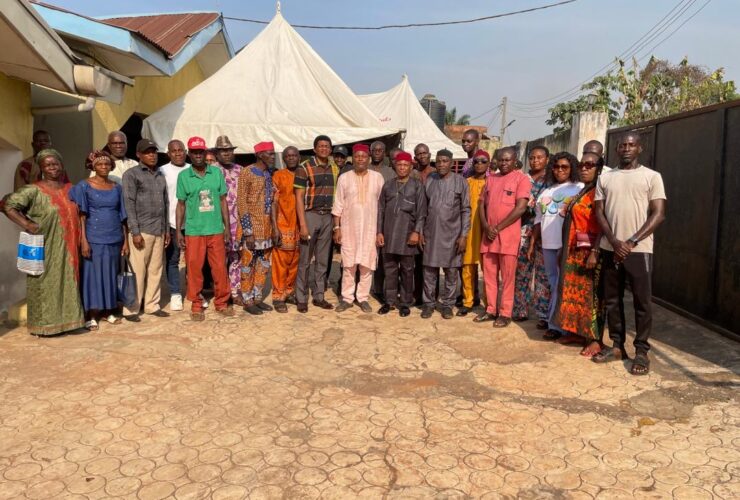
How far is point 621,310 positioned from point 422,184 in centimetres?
219

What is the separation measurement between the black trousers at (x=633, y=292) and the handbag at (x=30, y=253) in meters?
4.58

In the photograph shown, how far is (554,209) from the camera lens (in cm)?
475

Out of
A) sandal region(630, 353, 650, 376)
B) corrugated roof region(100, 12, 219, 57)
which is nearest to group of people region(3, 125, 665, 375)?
sandal region(630, 353, 650, 376)

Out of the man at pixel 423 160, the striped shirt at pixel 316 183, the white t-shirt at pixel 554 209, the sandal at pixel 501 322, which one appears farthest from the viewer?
the man at pixel 423 160

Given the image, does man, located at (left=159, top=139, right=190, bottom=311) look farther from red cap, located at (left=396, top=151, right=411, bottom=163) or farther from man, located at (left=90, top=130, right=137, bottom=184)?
red cap, located at (left=396, top=151, right=411, bottom=163)

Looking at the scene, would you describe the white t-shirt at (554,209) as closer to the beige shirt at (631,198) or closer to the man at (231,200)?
the beige shirt at (631,198)

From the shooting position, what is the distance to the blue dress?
481 centimetres

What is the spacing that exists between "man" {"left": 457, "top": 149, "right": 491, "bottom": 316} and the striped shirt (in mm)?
1431

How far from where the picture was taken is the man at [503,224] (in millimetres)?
5027

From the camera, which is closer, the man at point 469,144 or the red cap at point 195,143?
the red cap at point 195,143

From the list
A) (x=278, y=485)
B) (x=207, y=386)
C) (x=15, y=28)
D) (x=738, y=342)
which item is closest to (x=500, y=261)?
(x=738, y=342)

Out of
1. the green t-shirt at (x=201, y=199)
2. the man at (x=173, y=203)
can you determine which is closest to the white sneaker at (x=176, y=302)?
the man at (x=173, y=203)

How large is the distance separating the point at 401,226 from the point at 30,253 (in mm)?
3260

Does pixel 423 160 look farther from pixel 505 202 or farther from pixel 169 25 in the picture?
pixel 169 25
